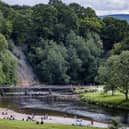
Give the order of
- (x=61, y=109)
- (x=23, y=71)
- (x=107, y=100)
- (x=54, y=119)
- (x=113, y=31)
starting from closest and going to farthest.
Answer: (x=54, y=119) → (x=61, y=109) → (x=107, y=100) → (x=23, y=71) → (x=113, y=31)

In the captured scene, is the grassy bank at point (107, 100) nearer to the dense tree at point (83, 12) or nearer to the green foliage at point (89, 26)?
the green foliage at point (89, 26)

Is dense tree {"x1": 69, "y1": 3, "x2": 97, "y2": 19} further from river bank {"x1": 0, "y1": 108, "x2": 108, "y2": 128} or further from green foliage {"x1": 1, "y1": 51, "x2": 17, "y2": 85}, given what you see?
river bank {"x1": 0, "y1": 108, "x2": 108, "y2": 128}

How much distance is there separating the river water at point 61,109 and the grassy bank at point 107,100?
9.12ft

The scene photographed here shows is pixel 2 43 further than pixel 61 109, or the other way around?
pixel 2 43

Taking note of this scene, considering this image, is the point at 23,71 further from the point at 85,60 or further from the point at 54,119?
the point at 54,119

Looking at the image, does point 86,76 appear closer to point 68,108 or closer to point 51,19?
point 51,19

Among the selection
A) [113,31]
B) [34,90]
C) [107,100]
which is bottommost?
[34,90]

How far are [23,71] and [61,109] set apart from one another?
5818 cm

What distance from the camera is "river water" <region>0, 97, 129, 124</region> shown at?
9149 centimetres

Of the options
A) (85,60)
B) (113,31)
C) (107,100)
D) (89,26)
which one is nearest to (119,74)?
(107,100)

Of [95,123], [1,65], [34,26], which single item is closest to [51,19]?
[34,26]

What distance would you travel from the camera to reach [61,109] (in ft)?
331

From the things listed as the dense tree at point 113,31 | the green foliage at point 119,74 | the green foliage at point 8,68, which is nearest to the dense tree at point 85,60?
the dense tree at point 113,31

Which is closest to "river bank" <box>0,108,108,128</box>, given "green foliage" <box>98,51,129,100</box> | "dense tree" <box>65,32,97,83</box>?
"green foliage" <box>98,51,129,100</box>
